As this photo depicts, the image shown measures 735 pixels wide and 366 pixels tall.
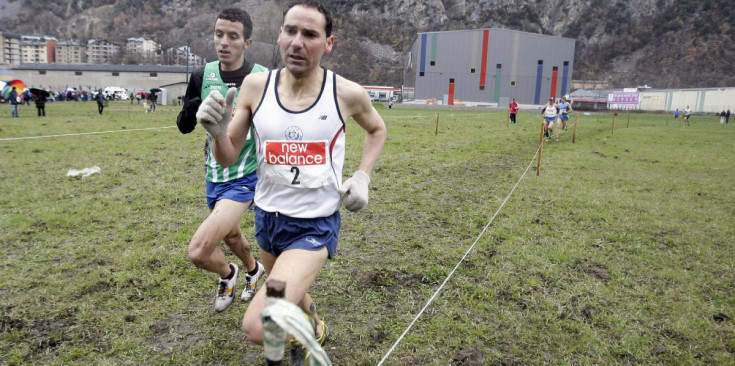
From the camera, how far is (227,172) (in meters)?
3.69

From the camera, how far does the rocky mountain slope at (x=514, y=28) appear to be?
4018 inches

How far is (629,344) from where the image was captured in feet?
11.7

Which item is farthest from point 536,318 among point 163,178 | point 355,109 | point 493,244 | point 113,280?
point 163,178

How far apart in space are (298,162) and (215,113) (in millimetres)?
565

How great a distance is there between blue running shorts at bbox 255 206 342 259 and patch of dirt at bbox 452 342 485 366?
1.37m

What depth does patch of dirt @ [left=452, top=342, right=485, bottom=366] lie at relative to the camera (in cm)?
328

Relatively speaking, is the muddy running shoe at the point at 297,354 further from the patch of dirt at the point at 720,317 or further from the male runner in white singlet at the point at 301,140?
the patch of dirt at the point at 720,317

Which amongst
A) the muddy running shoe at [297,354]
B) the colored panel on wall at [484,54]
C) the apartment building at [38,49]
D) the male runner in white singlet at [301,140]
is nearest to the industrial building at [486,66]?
the colored panel on wall at [484,54]

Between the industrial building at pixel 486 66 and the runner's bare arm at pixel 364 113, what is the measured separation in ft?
213

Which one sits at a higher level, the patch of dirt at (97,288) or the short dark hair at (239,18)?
the short dark hair at (239,18)

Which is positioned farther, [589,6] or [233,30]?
[589,6]

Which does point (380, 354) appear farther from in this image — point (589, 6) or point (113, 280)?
point (589, 6)

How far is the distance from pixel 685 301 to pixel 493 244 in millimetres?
2119

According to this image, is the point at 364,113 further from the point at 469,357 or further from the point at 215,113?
the point at 469,357
